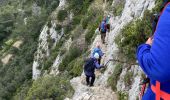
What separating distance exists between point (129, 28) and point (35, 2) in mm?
51275

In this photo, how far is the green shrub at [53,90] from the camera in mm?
15173

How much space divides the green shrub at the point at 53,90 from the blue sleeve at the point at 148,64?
38.5ft

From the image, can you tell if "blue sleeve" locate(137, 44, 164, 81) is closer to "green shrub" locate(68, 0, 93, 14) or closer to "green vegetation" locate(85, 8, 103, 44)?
"green vegetation" locate(85, 8, 103, 44)

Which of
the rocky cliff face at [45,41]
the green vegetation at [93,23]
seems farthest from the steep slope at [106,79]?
the rocky cliff face at [45,41]

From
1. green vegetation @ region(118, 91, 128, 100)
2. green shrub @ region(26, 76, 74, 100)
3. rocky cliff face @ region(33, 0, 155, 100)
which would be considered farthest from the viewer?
green shrub @ region(26, 76, 74, 100)

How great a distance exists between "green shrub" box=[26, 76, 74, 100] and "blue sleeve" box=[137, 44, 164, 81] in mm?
11730

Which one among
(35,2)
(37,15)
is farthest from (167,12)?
(35,2)

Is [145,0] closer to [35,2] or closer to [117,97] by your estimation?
[117,97]

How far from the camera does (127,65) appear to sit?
43.3ft

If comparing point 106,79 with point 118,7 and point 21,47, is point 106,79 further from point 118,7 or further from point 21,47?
point 21,47

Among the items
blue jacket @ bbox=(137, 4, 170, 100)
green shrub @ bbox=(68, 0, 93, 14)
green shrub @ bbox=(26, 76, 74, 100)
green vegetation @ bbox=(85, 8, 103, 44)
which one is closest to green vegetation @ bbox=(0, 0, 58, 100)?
green vegetation @ bbox=(85, 8, 103, 44)

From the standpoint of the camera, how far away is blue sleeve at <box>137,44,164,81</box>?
109 inches

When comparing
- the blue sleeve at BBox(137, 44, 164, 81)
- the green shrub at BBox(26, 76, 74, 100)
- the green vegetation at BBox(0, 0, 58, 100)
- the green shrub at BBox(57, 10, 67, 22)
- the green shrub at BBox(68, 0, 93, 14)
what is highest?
the blue sleeve at BBox(137, 44, 164, 81)

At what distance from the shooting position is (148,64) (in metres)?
2.88
